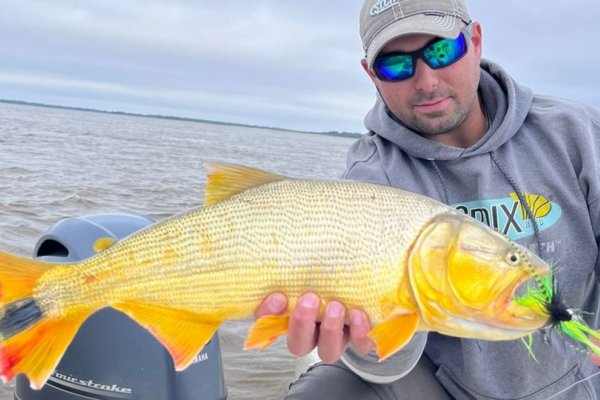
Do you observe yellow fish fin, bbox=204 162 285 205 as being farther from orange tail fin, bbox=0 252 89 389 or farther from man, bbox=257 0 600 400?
man, bbox=257 0 600 400

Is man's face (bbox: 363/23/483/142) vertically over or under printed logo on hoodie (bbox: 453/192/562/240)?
over

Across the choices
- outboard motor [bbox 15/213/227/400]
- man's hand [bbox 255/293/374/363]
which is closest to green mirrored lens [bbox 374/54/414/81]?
man's hand [bbox 255/293/374/363]

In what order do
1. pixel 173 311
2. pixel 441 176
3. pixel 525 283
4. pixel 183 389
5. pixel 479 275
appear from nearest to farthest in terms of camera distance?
pixel 479 275
pixel 525 283
pixel 173 311
pixel 183 389
pixel 441 176

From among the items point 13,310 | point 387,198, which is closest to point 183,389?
point 13,310

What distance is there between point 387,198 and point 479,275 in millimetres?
504

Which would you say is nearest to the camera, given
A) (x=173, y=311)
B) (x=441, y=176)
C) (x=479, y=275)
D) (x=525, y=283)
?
(x=479, y=275)

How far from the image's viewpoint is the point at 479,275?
232 cm

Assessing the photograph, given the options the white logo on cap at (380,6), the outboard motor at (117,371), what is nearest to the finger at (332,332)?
the outboard motor at (117,371)

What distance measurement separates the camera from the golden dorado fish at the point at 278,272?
2.35m

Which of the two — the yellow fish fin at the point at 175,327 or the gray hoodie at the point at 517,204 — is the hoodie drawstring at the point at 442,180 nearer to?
the gray hoodie at the point at 517,204

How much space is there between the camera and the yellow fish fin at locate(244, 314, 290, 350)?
2504mm

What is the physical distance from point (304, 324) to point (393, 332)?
41 centimetres

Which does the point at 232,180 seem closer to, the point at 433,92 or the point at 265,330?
the point at 265,330

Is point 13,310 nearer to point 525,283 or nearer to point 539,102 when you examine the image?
point 525,283
